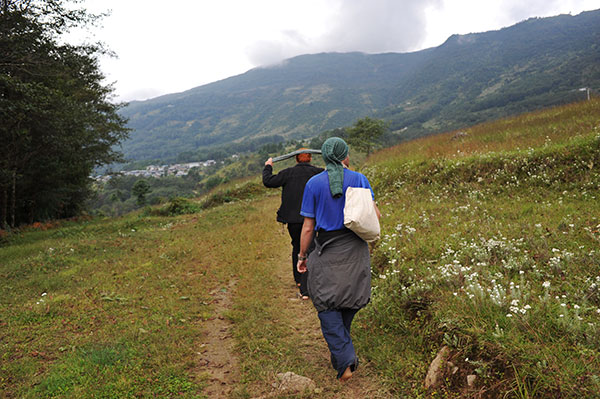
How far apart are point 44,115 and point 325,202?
1629cm

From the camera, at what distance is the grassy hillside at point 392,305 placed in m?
3.20

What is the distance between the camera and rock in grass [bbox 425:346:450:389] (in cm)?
333

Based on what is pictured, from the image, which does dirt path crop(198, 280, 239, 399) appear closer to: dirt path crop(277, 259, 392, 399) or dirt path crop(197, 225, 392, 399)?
dirt path crop(197, 225, 392, 399)

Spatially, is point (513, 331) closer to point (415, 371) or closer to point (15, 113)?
point (415, 371)

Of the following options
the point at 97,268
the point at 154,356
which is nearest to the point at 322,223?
the point at 154,356

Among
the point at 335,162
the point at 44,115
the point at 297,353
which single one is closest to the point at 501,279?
the point at 335,162

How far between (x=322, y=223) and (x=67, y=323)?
4.86 metres

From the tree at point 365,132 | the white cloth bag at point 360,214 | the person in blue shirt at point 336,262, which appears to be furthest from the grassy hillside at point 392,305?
the tree at point 365,132

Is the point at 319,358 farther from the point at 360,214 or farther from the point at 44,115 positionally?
the point at 44,115

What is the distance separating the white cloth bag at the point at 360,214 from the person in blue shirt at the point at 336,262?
4.8 inches

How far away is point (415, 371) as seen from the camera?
3.62 metres

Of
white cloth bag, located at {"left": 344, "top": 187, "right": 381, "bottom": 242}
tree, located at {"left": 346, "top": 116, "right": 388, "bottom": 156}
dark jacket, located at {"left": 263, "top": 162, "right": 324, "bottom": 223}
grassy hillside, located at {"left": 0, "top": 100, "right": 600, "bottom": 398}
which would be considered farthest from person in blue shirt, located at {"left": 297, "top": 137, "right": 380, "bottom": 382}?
tree, located at {"left": 346, "top": 116, "right": 388, "bottom": 156}

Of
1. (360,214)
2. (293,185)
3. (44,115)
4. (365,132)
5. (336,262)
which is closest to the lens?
(360,214)

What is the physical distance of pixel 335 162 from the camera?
12.0 ft
